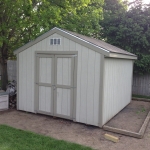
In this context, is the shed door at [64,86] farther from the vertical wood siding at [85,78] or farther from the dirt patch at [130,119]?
the dirt patch at [130,119]

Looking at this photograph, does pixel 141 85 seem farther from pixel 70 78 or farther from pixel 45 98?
pixel 45 98

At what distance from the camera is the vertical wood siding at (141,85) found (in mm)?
10856

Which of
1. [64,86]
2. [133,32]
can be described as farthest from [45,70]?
[133,32]

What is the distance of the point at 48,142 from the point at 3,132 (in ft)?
4.18

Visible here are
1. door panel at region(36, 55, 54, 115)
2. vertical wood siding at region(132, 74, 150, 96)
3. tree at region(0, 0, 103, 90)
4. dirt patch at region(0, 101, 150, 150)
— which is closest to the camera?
dirt patch at region(0, 101, 150, 150)

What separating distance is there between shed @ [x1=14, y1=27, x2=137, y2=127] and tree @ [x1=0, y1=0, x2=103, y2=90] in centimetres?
87

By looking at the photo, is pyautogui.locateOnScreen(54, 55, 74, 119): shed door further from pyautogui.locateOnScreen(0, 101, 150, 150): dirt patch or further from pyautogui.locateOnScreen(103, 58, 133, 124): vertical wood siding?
pyautogui.locateOnScreen(103, 58, 133, 124): vertical wood siding

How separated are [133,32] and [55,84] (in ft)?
21.3

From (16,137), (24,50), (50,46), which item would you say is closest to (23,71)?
(24,50)

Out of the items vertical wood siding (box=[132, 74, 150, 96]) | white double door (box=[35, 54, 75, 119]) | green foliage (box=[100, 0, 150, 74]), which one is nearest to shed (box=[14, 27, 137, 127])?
white double door (box=[35, 54, 75, 119])

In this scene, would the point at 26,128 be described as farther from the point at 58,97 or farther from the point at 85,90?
the point at 85,90

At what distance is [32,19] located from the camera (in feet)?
21.5

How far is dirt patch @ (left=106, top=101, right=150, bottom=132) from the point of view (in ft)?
17.7

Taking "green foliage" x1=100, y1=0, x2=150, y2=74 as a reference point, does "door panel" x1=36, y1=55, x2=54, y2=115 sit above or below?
below
